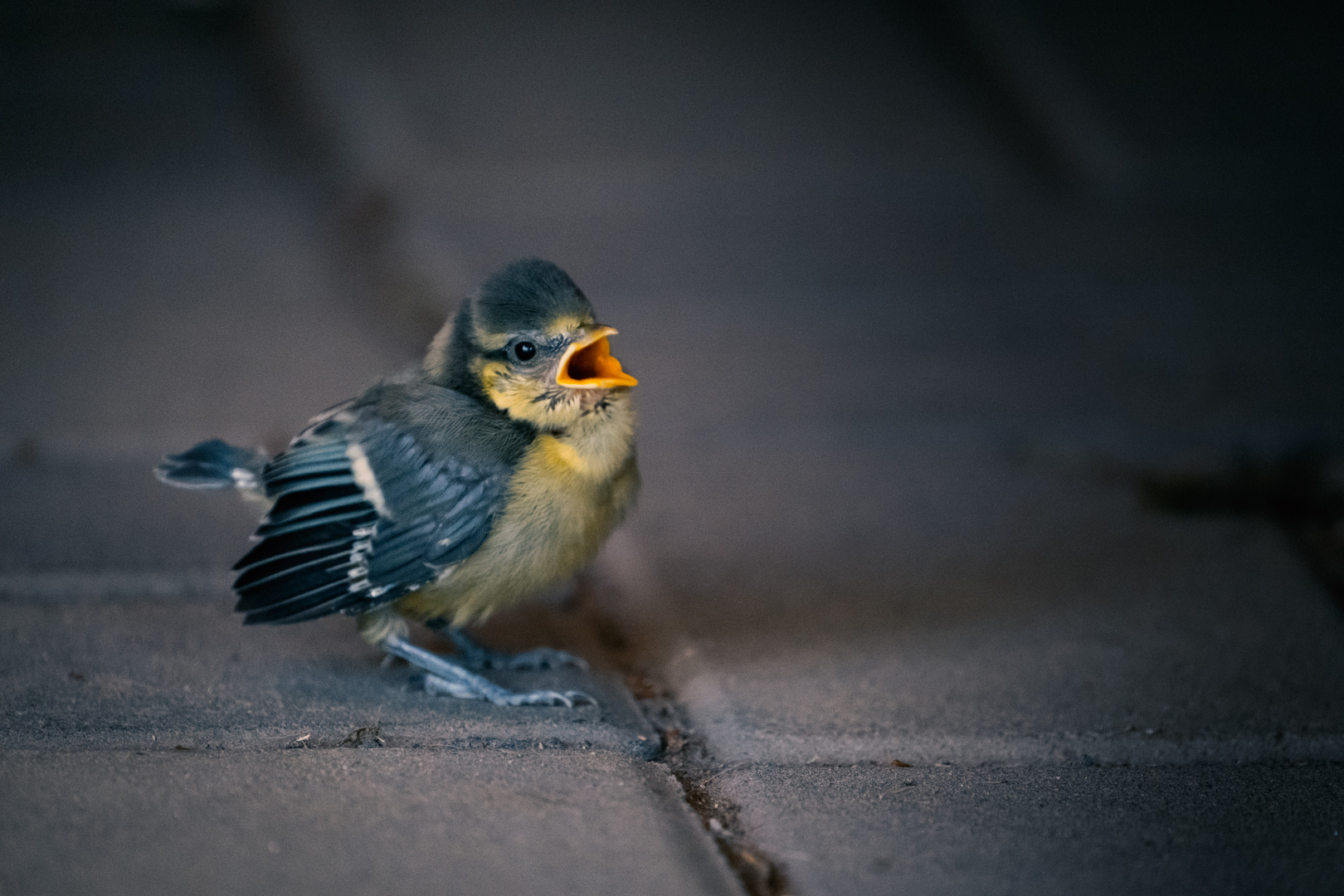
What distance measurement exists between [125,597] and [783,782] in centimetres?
151

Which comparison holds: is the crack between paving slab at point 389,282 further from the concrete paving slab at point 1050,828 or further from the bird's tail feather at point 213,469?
the bird's tail feather at point 213,469

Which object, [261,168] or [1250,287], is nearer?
[1250,287]

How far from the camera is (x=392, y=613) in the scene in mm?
2549

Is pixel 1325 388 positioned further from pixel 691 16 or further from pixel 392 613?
pixel 691 16

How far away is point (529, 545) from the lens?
96.3 inches

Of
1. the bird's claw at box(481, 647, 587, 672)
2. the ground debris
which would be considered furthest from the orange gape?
the ground debris

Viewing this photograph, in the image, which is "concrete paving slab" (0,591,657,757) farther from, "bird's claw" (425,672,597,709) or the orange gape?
the orange gape

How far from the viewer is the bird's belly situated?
2.45 metres

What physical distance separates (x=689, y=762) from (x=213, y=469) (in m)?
1.19

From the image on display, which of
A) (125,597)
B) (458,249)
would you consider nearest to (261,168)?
(458,249)


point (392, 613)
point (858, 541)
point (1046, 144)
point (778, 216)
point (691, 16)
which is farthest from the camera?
point (691, 16)

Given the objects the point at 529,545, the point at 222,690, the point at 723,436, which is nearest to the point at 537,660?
the point at 529,545

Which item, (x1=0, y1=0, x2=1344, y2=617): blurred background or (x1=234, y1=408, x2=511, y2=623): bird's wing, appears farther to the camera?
(x1=0, y1=0, x2=1344, y2=617): blurred background

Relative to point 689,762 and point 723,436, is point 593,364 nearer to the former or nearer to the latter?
point 689,762
